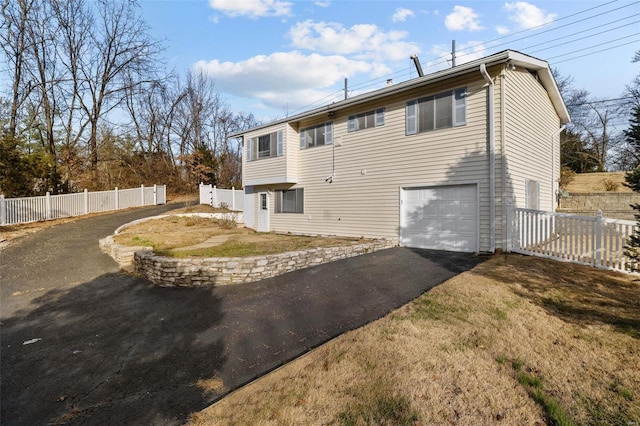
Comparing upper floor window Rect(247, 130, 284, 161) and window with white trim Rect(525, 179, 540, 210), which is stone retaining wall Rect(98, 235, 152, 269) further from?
window with white trim Rect(525, 179, 540, 210)

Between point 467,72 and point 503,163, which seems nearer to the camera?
point 503,163

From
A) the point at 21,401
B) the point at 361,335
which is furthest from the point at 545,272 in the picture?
the point at 21,401

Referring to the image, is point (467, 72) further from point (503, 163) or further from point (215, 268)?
point (215, 268)

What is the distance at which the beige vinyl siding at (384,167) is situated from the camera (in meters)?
9.17

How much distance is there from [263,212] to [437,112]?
31.9ft

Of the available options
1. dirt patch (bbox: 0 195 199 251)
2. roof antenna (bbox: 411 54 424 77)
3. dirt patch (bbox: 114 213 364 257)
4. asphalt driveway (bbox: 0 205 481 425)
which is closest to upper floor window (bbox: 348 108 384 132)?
roof antenna (bbox: 411 54 424 77)

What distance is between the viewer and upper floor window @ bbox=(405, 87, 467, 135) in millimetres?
9484

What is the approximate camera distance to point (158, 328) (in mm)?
5402

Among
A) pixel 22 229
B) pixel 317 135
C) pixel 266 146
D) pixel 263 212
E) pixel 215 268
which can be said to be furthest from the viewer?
pixel 263 212

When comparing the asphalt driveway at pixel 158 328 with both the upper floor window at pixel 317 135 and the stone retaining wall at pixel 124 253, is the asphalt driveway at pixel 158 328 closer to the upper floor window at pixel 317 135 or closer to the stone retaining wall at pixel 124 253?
the stone retaining wall at pixel 124 253

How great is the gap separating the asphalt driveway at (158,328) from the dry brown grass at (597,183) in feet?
50.8

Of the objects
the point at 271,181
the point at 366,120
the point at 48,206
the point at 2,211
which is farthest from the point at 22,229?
the point at 366,120

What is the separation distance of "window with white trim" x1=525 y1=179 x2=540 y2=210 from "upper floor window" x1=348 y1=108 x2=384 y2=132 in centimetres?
525

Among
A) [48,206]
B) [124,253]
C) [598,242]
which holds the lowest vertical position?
[124,253]
